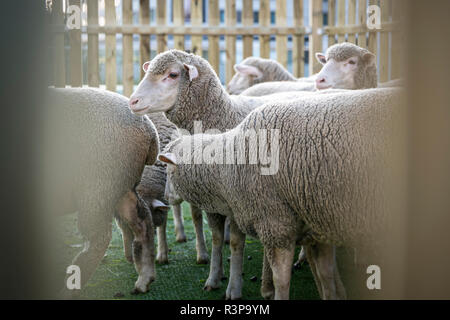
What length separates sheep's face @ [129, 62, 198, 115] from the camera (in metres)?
3.09

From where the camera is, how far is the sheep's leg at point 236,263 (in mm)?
2973

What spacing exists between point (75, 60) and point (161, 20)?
125cm

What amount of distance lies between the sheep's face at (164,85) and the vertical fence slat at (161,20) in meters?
3.38

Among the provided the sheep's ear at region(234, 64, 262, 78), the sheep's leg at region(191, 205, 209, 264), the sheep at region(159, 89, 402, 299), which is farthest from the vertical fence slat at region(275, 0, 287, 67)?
the sheep at region(159, 89, 402, 299)

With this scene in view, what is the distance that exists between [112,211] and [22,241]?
1.46 metres

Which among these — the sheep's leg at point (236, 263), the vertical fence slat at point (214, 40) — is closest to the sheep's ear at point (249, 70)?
the vertical fence slat at point (214, 40)

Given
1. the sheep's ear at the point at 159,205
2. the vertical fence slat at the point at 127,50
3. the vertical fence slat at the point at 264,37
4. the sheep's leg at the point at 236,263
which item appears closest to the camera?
the sheep's leg at the point at 236,263

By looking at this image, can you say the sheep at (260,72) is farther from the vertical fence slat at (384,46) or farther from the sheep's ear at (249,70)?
the vertical fence slat at (384,46)

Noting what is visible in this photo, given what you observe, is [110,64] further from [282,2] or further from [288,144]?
[288,144]

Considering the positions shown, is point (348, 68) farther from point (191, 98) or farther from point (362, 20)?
point (191, 98)

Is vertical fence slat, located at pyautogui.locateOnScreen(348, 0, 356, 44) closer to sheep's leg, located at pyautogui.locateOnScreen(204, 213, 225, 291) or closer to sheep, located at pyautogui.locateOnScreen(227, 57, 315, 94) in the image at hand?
sheep, located at pyautogui.locateOnScreen(227, 57, 315, 94)

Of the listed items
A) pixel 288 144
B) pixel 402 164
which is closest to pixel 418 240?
pixel 402 164

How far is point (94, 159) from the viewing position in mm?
2854
